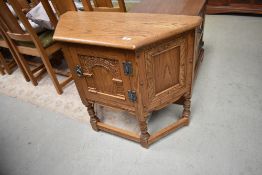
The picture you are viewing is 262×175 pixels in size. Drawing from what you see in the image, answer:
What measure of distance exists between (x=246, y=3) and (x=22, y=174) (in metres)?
2.95

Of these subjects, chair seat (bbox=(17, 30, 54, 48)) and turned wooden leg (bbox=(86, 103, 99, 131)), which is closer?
turned wooden leg (bbox=(86, 103, 99, 131))

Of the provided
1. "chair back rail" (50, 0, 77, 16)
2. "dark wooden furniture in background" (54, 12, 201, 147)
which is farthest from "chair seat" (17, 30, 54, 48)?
"dark wooden furniture in background" (54, 12, 201, 147)

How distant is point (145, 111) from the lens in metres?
1.19

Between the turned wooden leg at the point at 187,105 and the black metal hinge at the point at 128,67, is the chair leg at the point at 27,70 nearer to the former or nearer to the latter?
the black metal hinge at the point at 128,67

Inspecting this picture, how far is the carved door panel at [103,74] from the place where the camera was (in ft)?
3.42

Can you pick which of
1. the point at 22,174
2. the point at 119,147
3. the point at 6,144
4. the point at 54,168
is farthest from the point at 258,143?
the point at 6,144

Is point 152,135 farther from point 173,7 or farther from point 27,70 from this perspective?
point 27,70

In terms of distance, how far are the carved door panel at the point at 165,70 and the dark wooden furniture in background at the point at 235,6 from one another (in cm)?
204

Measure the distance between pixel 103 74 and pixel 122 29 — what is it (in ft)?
0.86

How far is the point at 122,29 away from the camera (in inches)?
40.3

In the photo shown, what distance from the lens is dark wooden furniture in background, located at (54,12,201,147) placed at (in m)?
0.97

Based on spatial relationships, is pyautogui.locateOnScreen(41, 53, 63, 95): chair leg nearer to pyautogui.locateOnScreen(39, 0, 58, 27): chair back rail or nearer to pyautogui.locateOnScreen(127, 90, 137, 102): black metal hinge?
pyautogui.locateOnScreen(39, 0, 58, 27): chair back rail

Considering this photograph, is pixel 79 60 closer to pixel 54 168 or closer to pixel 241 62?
pixel 54 168

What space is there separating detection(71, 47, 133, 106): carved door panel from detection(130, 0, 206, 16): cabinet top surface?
66 centimetres
